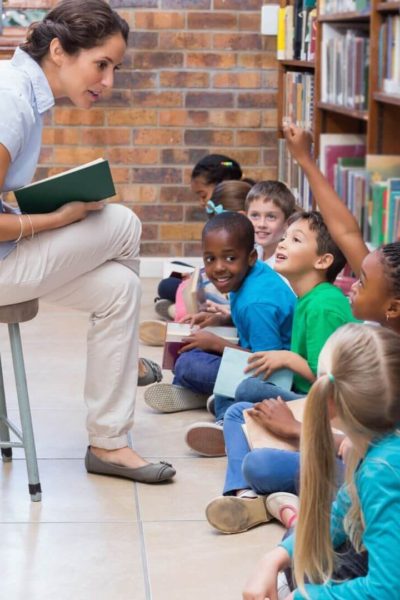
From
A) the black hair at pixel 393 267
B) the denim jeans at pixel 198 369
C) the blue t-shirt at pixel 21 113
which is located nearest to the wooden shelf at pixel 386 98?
the denim jeans at pixel 198 369

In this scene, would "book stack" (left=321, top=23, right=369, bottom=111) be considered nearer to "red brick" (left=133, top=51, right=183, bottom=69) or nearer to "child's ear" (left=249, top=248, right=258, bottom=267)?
"child's ear" (left=249, top=248, right=258, bottom=267)

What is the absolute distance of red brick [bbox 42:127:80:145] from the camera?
5.66m

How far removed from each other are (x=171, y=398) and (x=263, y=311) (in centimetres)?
53

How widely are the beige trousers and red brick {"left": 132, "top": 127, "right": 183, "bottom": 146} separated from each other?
2937 mm

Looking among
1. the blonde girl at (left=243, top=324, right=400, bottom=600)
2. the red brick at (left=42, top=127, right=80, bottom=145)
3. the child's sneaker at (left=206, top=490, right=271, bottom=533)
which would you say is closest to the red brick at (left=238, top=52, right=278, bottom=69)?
the red brick at (left=42, top=127, right=80, bottom=145)

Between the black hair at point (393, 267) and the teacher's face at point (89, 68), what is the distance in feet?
3.03

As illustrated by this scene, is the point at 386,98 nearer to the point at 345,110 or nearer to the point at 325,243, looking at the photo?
the point at 345,110

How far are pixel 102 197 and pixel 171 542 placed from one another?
0.83 m

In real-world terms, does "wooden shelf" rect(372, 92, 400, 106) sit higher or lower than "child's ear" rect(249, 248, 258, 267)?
higher

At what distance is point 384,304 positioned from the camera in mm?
2170

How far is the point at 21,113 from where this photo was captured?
2.56 m

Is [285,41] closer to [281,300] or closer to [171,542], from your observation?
[281,300]

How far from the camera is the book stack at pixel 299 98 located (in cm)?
502

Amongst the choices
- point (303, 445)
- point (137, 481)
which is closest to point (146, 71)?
point (137, 481)
